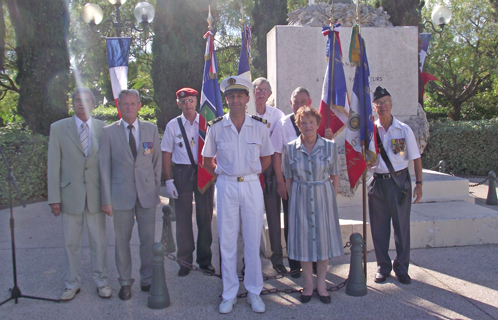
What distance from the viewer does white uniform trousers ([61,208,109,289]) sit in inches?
159

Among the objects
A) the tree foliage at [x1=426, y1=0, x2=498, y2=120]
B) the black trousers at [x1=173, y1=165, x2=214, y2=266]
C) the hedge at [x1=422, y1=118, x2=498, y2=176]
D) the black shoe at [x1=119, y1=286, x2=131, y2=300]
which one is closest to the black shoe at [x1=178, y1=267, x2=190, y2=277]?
the black trousers at [x1=173, y1=165, x2=214, y2=266]

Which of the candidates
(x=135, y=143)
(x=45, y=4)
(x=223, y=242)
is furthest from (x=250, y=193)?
(x=45, y=4)

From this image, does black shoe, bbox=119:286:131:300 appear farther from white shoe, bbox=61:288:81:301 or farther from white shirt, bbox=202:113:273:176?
white shirt, bbox=202:113:273:176

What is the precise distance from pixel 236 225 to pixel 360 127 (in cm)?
170

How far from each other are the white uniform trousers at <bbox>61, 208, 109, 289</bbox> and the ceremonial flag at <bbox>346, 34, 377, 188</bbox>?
264cm

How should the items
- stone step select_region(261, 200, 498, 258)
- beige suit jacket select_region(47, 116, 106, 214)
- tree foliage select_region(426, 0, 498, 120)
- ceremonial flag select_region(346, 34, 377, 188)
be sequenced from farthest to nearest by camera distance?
1. tree foliage select_region(426, 0, 498, 120)
2. stone step select_region(261, 200, 498, 258)
3. ceremonial flag select_region(346, 34, 377, 188)
4. beige suit jacket select_region(47, 116, 106, 214)

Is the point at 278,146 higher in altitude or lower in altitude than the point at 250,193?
higher

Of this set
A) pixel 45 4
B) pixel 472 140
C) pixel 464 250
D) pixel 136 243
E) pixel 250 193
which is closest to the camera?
pixel 250 193

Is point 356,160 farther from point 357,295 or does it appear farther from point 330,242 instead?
point 357,295

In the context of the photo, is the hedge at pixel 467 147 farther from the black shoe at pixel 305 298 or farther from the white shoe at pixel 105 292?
the white shoe at pixel 105 292

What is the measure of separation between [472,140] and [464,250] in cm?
789

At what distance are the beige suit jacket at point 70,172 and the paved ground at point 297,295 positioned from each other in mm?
953

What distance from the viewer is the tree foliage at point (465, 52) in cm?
1911

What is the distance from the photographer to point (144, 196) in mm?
4098
